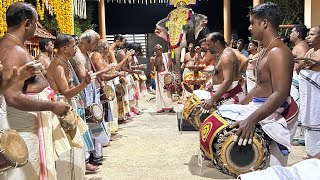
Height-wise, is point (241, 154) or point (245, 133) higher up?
point (245, 133)

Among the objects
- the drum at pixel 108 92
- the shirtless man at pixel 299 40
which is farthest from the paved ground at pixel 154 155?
the shirtless man at pixel 299 40

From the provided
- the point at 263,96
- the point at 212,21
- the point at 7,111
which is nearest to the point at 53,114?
the point at 7,111

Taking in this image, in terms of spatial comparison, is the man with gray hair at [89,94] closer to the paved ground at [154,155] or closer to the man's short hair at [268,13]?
the paved ground at [154,155]

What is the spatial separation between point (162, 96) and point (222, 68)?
17.6ft

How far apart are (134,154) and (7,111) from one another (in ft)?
9.88

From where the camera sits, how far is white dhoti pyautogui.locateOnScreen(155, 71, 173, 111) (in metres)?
9.87

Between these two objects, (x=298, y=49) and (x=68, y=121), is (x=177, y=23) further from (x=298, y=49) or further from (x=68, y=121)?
(x=68, y=121)

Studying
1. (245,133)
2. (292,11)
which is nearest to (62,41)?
(245,133)

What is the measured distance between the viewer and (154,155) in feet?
18.5

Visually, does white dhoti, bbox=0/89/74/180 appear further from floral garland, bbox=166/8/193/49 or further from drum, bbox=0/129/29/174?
floral garland, bbox=166/8/193/49

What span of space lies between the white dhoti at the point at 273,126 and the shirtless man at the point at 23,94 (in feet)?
3.90

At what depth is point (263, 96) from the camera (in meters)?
2.88

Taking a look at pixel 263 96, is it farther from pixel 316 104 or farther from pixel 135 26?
pixel 135 26

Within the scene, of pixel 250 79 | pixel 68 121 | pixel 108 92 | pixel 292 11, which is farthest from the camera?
pixel 292 11
